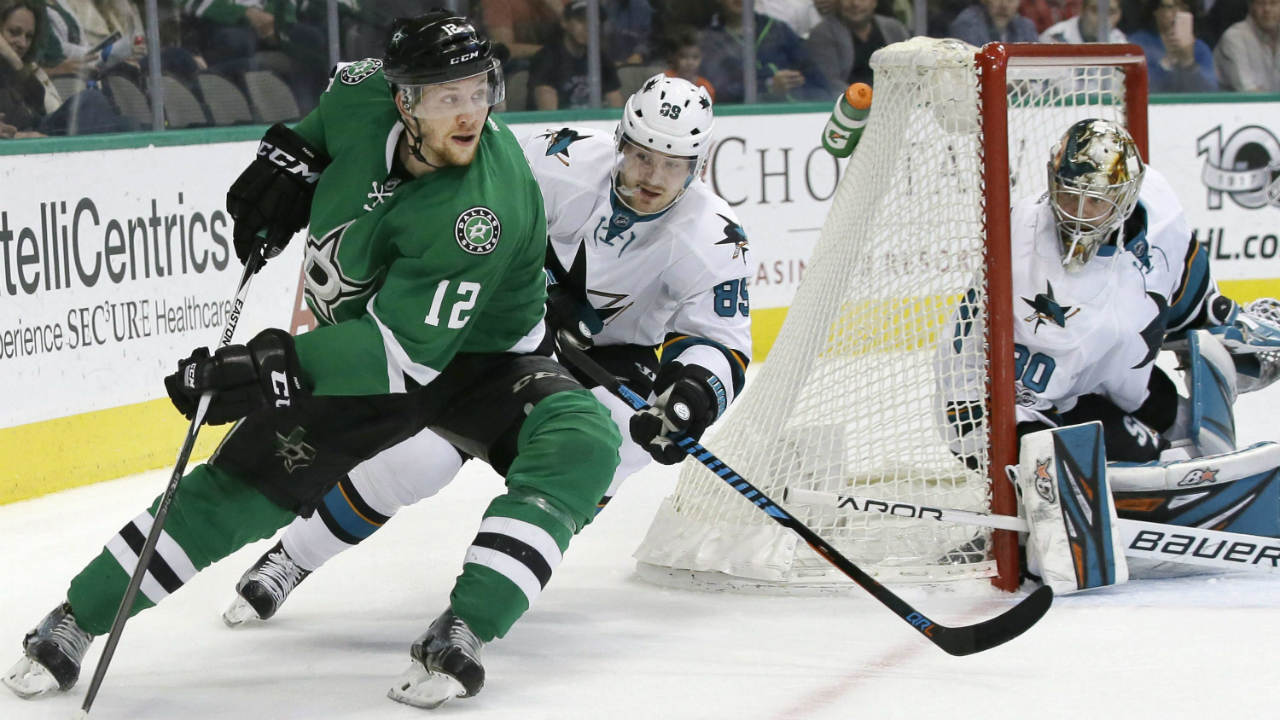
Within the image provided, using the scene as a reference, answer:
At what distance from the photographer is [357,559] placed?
3.48m

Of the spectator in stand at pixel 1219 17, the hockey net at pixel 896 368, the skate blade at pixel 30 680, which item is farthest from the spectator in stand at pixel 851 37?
the skate blade at pixel 30 680

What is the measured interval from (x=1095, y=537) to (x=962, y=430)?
14.6 inches

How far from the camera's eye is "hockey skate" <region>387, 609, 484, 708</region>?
2.38 metres

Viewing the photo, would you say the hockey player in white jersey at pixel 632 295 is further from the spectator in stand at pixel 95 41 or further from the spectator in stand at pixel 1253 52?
the spectator in stand at pixel 1253 52

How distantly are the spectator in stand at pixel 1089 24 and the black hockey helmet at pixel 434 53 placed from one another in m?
5.05

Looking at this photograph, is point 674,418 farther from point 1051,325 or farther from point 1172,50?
point 1172,50

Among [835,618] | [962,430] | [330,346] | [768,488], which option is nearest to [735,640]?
[835,618]

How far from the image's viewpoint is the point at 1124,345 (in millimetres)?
3287

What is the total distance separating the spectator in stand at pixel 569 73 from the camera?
20.5ft

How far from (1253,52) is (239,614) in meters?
5.57

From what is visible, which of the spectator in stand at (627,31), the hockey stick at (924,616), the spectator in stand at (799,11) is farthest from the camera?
the spectator in stand at (799,11)

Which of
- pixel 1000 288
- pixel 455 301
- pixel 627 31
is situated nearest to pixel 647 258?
pixel 1000 288

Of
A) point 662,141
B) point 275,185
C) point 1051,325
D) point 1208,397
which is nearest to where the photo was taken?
point 275,185

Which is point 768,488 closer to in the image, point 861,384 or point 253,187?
point 861,384
